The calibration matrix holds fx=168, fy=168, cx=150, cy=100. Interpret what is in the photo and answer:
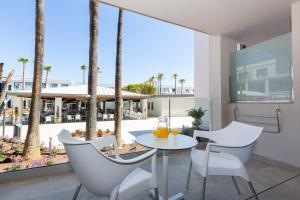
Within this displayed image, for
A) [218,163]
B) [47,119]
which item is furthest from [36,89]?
[47,119]

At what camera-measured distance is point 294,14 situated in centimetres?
270

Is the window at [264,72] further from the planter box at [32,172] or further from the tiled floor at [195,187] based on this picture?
the planter box at [32,172]

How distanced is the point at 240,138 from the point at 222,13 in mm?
2160

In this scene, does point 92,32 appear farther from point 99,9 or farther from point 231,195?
point 231,195

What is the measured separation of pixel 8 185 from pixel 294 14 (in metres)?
4.88

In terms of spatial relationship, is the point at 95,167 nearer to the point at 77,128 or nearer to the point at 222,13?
the point at 222,13

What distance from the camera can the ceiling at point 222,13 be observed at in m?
2.65

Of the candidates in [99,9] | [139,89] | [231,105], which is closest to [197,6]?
[231,105]

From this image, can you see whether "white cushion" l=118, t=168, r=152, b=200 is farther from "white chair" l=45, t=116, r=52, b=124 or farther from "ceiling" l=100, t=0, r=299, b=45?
"white chair" l=45, t=116, r=52, b=124

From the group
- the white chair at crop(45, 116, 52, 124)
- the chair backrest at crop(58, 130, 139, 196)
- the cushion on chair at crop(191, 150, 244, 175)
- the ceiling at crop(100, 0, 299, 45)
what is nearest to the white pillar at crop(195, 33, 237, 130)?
the ceiling at crop(100, 0, 299, 45)

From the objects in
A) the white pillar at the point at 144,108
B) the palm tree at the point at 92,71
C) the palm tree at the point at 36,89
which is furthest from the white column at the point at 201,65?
the white pillar at the point at 144,108

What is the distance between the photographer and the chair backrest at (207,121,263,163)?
171 centimetres

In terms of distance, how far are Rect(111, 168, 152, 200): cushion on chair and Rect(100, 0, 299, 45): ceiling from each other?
2468 millimetres

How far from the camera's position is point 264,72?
3.19m
